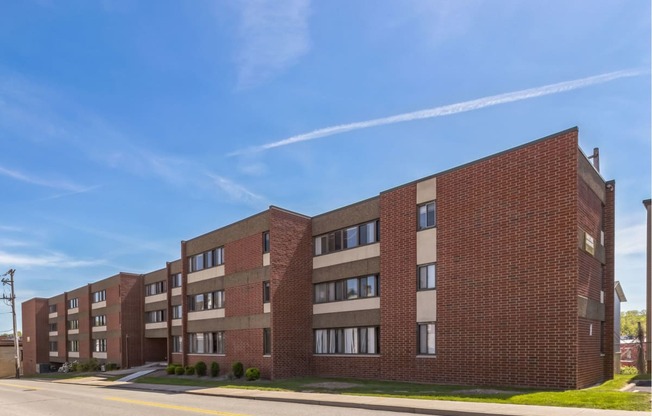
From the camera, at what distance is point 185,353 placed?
1366 inches

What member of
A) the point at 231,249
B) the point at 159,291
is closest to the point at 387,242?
the point at 231,249

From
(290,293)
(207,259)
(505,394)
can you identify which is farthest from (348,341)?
(207,259)

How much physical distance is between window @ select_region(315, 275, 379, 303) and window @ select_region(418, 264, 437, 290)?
10.1ft

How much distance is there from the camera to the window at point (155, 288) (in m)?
51.5

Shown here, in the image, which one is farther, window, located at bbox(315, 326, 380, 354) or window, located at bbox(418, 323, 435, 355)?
window, located at bbox(315, 326, 380, 354)

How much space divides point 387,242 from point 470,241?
4679mm

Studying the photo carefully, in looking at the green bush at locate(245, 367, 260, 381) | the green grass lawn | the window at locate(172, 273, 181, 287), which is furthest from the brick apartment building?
the window at locate(172, 273, 181, 287)

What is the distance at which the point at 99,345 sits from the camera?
57719 millimetres

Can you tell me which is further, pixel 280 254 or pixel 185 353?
pixel 185 353

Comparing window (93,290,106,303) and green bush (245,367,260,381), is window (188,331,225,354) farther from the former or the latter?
window (93,290,106,303)

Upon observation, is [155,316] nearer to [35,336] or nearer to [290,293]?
[290,293]

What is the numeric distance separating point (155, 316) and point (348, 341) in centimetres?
3260

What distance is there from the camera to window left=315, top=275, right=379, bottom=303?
2492 centimetres

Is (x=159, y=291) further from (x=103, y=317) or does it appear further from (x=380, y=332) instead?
(x=380, y=332)
